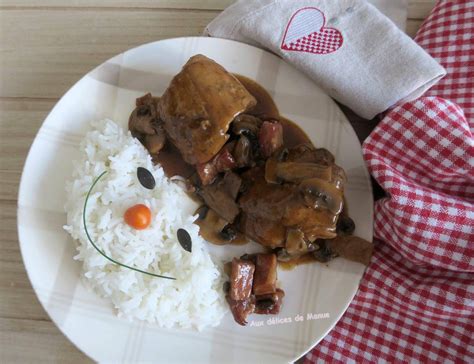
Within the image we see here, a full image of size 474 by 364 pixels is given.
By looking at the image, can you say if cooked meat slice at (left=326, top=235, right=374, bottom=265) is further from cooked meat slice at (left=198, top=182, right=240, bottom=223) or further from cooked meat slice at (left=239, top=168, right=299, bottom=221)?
cooked meat slice at (left=198, top=182, right=240, bottom=223)

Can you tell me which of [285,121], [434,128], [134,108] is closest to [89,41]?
[134,108]

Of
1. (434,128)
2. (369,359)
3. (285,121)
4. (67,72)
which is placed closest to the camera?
(434,128)

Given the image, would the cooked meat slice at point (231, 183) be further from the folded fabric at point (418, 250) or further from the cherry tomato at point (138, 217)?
the folded fabric at point (418, 250)

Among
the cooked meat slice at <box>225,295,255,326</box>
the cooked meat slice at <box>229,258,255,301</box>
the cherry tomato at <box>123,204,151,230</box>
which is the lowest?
the cooked meat slice at <box>225,295,255,326</box>

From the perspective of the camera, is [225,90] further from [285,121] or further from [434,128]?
[434,128]

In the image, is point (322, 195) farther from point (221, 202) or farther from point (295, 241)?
point (221, 202)

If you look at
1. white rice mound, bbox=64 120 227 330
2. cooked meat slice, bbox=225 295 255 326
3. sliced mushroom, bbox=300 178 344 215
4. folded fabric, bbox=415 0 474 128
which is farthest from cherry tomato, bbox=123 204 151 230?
folded fabric, bbox=415 0 474 128
